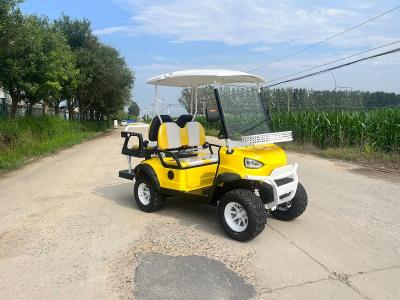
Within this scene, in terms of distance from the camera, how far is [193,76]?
654 cm

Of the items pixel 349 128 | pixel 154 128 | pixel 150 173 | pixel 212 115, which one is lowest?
pixel 150 173

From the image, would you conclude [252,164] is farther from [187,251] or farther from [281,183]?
[187,251]

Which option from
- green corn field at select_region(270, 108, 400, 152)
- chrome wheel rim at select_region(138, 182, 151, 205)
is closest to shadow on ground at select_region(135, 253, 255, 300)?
chrome wheel rim at select_region(138, 182, 151, 205)

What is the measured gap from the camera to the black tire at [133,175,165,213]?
681 centimetres

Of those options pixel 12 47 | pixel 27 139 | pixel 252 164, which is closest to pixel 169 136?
pixel 252 164

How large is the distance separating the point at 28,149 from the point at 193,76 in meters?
11.5

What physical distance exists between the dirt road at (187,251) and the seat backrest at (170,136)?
111cm

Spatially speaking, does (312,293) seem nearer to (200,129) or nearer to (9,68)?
(200,129)

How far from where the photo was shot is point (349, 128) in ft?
50.0

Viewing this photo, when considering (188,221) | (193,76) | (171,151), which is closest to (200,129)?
(171,151)

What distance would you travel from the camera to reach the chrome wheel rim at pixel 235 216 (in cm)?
542

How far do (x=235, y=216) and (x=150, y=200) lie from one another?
1873mm

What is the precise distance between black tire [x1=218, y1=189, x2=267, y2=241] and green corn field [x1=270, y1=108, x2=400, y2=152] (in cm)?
626

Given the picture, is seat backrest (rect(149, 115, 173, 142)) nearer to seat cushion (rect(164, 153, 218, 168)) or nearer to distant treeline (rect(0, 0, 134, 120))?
seat cushion (rect(164, 153, 218, 168))
